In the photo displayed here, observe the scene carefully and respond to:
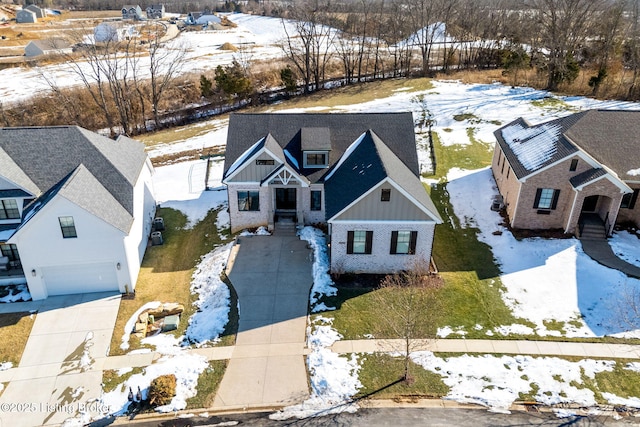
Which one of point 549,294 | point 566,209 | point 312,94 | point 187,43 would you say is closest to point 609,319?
point 549,294

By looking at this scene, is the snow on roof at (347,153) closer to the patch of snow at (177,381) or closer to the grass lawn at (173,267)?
the grass lawn at (173,267)

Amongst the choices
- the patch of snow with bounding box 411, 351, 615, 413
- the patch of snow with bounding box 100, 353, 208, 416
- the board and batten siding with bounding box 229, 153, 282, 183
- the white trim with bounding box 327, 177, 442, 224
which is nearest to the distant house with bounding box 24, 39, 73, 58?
the board and batten siding with bounding box 229, 153, 282, 183

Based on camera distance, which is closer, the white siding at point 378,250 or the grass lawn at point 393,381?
the grass lawn at point 393,381

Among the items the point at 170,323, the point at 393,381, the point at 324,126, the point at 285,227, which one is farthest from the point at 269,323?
the point at 324,126

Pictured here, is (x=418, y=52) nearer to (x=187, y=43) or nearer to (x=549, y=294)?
(x=187, y=43)

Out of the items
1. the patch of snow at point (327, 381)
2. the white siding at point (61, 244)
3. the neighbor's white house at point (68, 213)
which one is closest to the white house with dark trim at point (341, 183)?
the patch of snow at point (327, 381)
